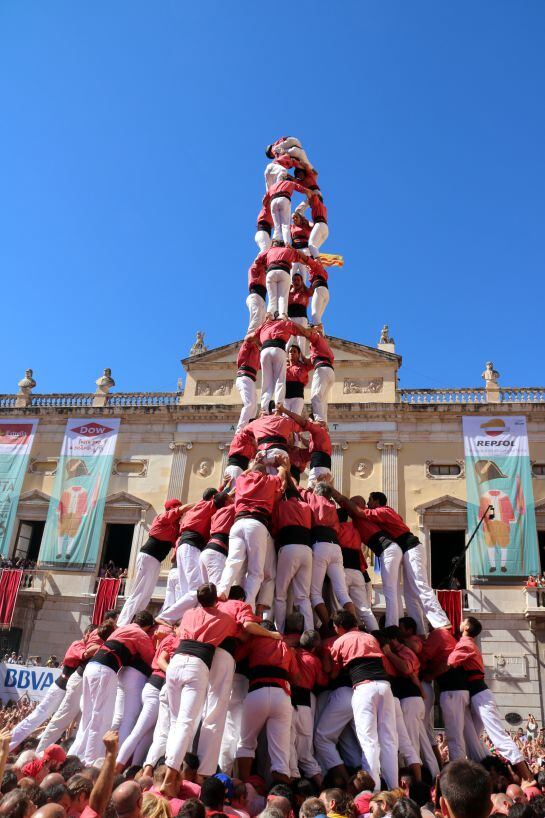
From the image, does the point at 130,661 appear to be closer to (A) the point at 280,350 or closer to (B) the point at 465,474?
(A) the point at 280,350

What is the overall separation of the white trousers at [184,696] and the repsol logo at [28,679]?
1140cm

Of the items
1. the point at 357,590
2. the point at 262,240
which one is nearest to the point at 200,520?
the point at 357,590

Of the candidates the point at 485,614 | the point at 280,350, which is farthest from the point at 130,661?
the point at 485,614

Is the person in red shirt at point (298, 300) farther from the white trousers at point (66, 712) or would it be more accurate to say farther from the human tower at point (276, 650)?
the white trousers at point (66, 712)

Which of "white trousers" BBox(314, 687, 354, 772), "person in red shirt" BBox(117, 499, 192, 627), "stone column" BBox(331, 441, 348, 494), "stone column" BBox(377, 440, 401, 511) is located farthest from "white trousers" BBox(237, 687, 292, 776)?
"stone column" BBox(331, 441, 348, 494)

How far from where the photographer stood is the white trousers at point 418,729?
766 centimetres

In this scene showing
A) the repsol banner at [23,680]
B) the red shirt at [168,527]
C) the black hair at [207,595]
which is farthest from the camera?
the repsol banner at [23,680]

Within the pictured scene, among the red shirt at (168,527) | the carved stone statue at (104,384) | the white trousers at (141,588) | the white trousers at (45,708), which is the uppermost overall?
the carved stone statue at (104,384)

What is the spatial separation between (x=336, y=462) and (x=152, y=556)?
16.3 meters

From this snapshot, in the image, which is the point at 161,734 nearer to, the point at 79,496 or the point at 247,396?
the point at 247,396

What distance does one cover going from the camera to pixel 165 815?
3943 millimetres

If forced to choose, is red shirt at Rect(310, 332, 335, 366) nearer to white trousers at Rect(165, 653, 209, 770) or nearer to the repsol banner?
white trousers at Rect(165, 653, 209, 770)

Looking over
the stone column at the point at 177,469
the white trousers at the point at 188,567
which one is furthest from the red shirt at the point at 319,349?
the stone column at the point at 177,469

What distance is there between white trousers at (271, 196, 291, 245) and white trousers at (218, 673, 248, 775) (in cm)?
832
